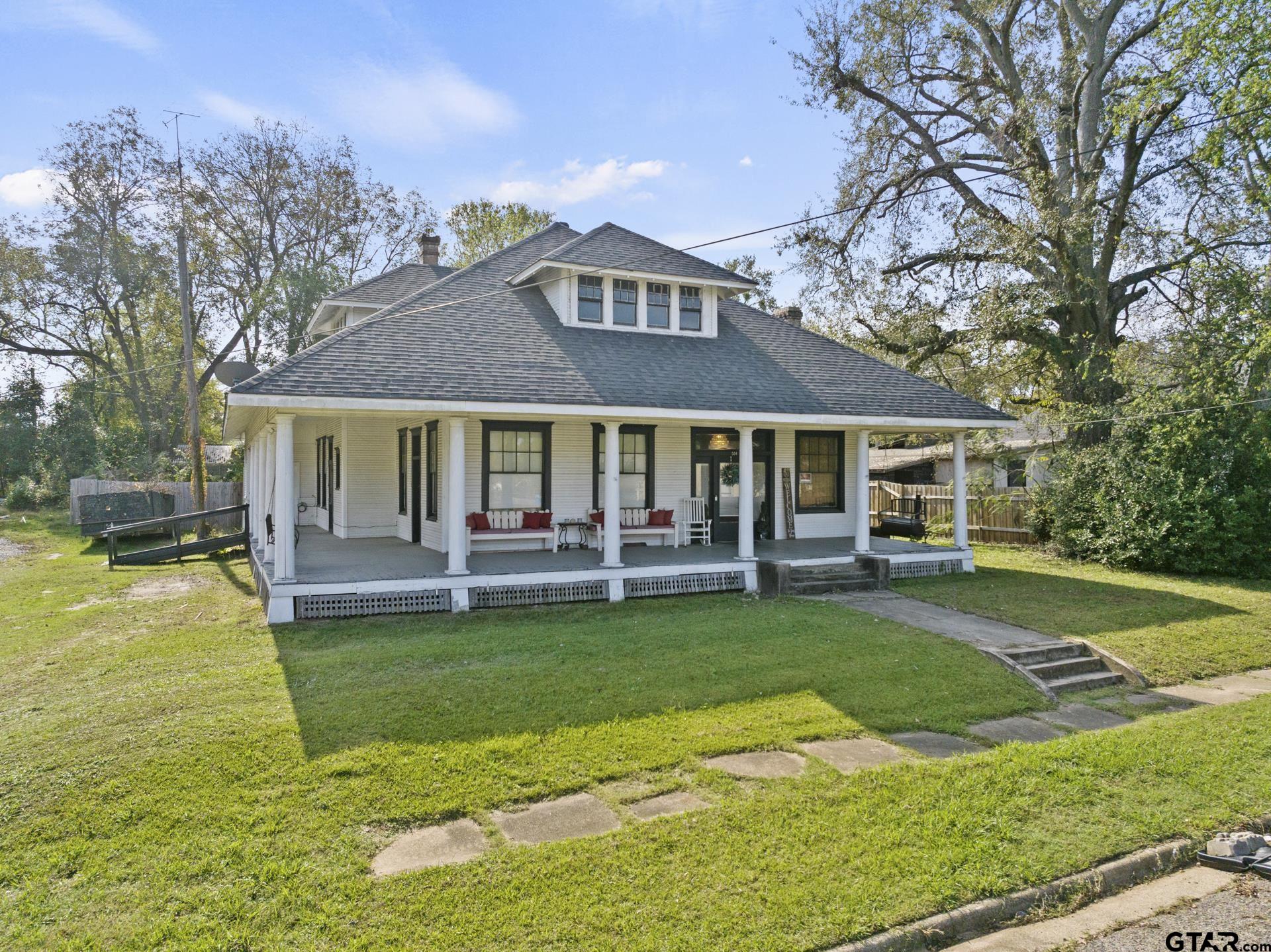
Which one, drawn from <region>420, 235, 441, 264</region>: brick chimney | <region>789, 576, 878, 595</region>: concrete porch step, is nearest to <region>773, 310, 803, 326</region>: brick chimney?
<region>789, 576, 878, 595</region>: concrete porch step

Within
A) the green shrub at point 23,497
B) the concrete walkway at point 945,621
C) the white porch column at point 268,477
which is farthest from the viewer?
the green shrub at point 23,497

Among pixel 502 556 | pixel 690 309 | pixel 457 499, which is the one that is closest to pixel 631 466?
pixel 502 556

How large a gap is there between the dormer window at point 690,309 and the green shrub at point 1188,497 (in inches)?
404

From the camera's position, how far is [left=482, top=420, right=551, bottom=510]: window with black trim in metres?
13.9

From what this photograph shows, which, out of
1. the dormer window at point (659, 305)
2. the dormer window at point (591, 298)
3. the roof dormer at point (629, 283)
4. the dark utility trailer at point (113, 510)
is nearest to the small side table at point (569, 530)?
the roof dormer at point (629, 283)

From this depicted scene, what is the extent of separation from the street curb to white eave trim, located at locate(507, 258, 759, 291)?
40.6 feet

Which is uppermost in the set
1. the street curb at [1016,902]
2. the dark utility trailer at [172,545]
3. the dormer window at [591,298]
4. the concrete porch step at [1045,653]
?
the dormer window at [591,298]

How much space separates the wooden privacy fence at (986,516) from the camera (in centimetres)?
2122

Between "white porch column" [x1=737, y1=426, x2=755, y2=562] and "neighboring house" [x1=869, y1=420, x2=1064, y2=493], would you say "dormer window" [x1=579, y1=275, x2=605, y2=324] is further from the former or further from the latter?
"neighboring house" [x1=869, y1=420, x2=1064, y2=493]

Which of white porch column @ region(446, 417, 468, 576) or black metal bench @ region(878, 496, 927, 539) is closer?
white porch column @ region(446, 417, 468, 576)

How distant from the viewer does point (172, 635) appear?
9805 mm

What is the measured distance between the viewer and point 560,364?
1297 cm

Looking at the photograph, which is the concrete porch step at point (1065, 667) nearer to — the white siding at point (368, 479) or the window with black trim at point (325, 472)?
the white siding at point (368, 479)

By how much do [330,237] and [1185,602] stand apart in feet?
127
